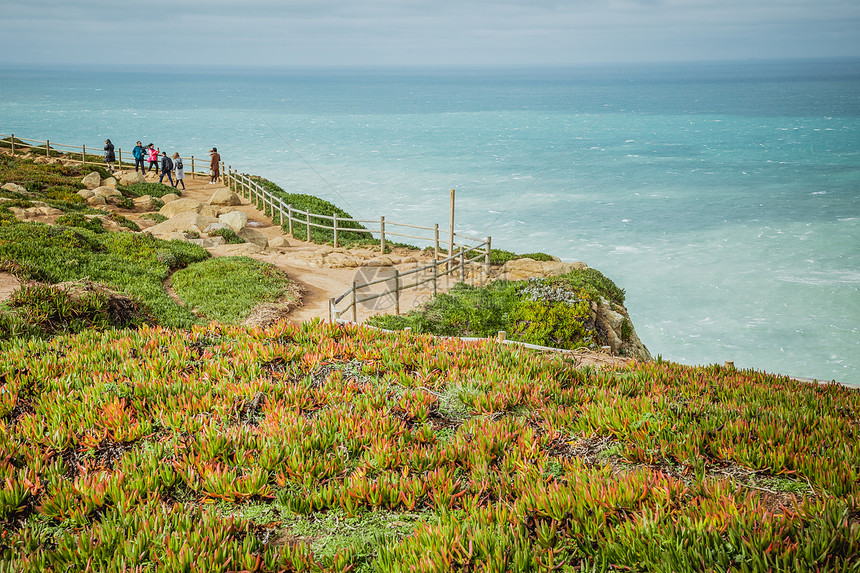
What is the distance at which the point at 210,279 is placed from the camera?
15422mm

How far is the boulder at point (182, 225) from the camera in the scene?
22347 millimetres

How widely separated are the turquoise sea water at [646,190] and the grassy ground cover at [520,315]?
1358 cm

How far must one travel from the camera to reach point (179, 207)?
26.8 m

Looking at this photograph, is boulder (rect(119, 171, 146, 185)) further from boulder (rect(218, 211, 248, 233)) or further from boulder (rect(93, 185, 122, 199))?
boulder (rect(218, 211, 248, 233))

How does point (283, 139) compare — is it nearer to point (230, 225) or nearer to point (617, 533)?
point (230, 225)

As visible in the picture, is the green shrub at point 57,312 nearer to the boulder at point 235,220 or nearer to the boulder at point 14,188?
the boulder at point 235,220

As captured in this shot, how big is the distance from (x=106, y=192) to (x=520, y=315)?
72.4 ft

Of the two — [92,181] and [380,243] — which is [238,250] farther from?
[92,181]

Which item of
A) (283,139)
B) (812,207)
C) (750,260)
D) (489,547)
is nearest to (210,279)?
(489,547)

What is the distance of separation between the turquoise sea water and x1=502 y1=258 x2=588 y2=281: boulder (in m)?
8.66

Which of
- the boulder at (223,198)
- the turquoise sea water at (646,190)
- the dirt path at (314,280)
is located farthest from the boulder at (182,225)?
the turquoise sea water at (646,190)

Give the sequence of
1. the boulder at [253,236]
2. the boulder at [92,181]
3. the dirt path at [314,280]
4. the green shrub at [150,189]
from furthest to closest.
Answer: the green shrub at [150,189]
the boulder at [92,181]
the boulder at [253,236]
the dirt path at [314,280]

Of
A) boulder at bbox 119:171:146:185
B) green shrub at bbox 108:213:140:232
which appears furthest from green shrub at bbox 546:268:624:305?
boulder at bbox 119:171:146:185

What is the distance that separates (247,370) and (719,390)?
179 inches
